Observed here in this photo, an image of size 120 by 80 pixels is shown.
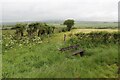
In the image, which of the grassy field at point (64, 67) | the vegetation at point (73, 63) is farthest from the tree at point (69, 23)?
the grassy field at point (64, 67)

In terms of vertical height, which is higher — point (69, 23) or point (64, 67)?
point (69, 23)

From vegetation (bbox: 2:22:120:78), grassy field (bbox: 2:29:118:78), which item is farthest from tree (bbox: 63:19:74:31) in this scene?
grassy field (bbox: 2:29:118:78)

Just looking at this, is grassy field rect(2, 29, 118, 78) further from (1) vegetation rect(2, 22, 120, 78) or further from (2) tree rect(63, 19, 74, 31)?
(2) tree rect(63, 19, 74, 31)

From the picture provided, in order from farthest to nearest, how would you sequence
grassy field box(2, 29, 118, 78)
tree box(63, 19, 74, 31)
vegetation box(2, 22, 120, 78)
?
1. tree box(63, 19, 74, 31)
2. vegetation box(2, 22, 120, 78)
3. grassy field box(2, 29, 118, 78)

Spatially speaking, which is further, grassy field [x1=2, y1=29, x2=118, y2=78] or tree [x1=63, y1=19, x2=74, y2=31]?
tree [x1=63, y1=19, x2=74, y2=31]

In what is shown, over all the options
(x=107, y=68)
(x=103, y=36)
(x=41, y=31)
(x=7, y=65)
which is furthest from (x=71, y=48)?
(x=41, y=31)

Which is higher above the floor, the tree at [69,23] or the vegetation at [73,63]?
the tree at [69,23]

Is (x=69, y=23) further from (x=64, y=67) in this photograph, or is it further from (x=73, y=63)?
(x=64, y=67)

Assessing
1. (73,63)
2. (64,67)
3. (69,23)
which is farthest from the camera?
(69,23)

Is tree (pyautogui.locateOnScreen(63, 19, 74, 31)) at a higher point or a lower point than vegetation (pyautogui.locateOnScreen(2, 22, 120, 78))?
higher

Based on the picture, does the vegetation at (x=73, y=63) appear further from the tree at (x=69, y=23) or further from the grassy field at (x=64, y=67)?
the tree at (x=69, y=23)

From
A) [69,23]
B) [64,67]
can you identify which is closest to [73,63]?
[64,67]

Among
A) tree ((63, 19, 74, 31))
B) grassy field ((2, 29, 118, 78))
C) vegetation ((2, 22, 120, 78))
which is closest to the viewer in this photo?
grassy field ((2, 29, 118, 78))

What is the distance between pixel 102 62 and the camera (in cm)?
789
